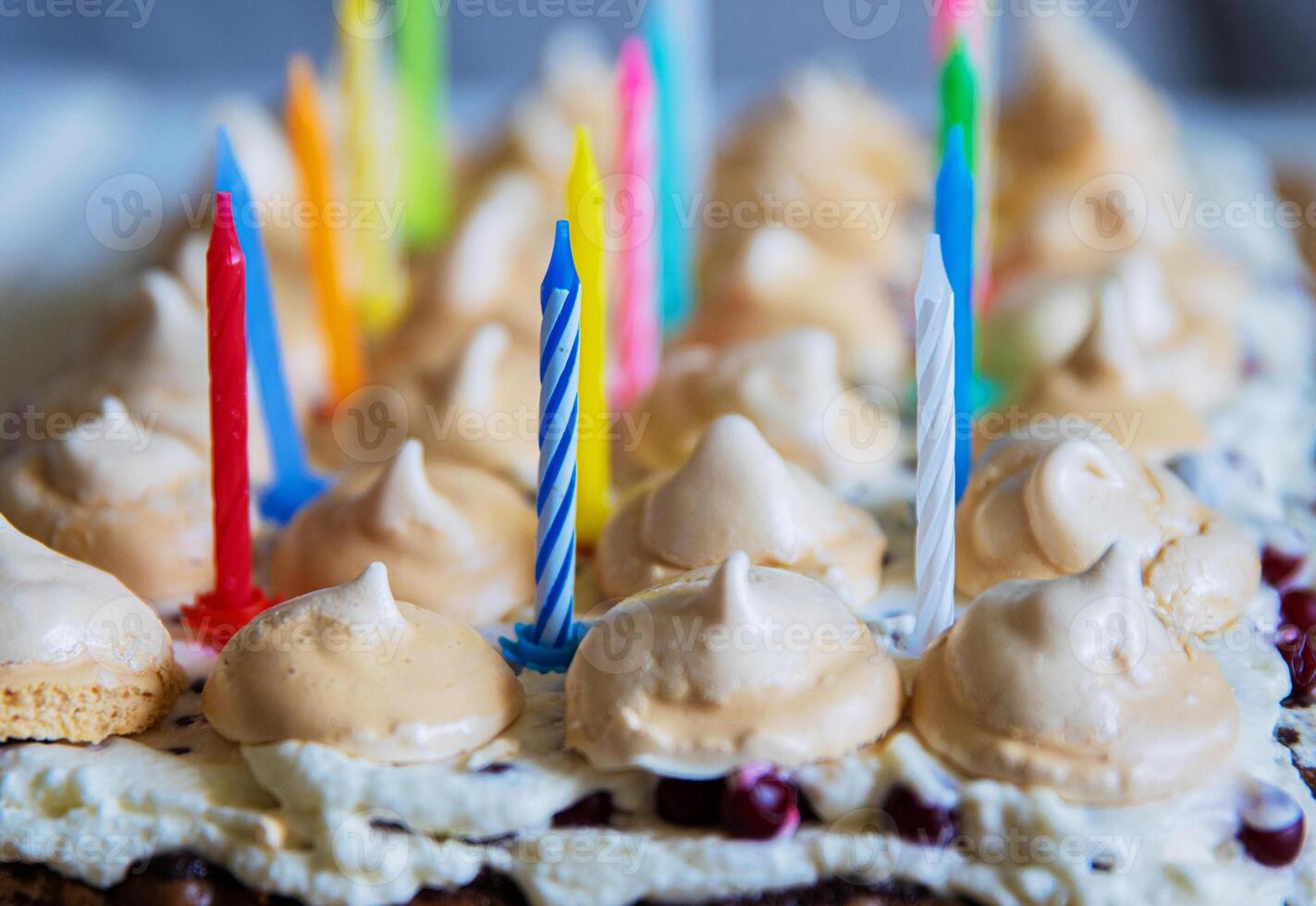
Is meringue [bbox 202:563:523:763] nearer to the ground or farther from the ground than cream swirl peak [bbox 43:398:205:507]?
nearer to the ground

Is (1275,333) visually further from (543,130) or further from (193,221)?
(193,221)

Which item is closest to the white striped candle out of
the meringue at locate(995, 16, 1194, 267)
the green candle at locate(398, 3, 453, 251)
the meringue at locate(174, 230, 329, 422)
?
the meringue at locate(174, 230, 329, 422)

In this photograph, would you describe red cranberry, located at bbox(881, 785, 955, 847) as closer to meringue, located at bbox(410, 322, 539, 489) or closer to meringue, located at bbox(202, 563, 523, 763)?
meringue, located at bbox(202, 563, 523, 763)

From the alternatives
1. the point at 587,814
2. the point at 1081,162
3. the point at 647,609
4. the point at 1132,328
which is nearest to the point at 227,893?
the point at 587,814

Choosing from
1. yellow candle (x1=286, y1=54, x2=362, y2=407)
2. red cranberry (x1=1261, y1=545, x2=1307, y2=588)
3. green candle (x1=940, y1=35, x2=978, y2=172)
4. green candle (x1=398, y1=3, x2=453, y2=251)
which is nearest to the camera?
red cranberry (x1=1261, y1=545, x2=1307, y2=588)

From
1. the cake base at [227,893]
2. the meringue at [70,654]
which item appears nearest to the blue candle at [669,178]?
the meringue at [70,654]

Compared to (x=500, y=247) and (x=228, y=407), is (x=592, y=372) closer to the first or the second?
(x=228, y=407)

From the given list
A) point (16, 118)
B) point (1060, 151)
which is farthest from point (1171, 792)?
point (16, 118)

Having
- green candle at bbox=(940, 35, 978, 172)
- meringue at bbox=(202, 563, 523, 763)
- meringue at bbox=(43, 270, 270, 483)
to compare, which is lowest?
meringue at bbox=(202, 563, 523, 763)
